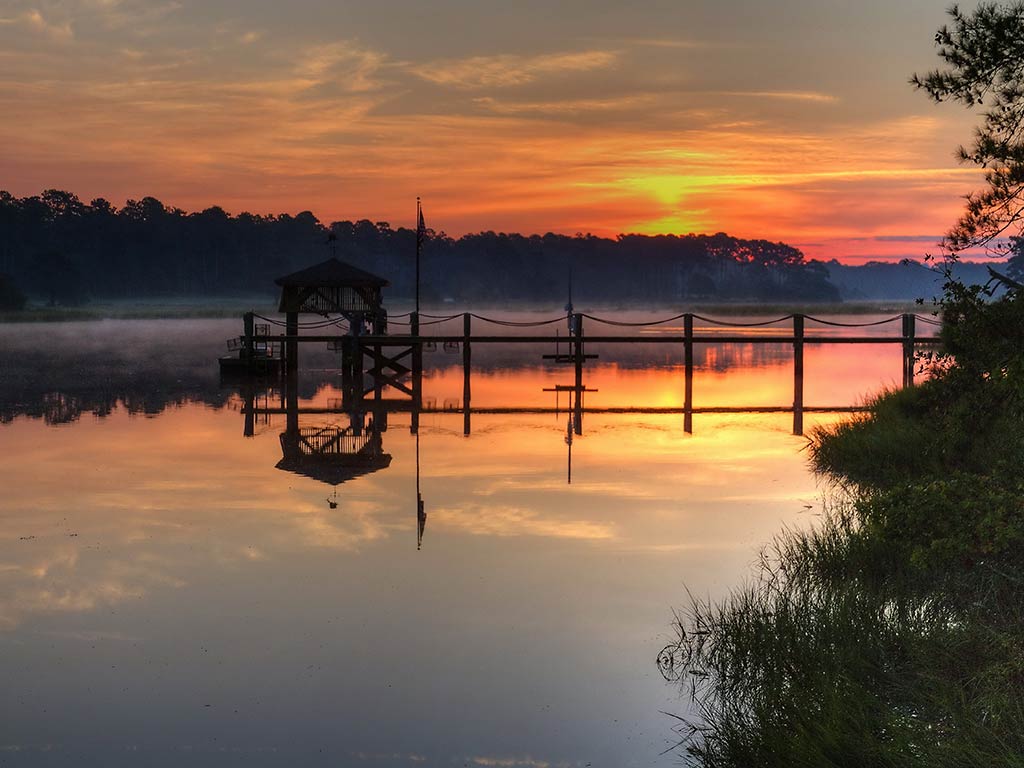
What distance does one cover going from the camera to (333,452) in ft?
67.2

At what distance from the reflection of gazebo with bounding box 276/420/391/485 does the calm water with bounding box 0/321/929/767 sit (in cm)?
33

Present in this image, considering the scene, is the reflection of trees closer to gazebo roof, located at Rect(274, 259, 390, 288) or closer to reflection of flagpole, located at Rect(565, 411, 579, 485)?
gazebo roof, located at Rect(274, 259, 390, 288)

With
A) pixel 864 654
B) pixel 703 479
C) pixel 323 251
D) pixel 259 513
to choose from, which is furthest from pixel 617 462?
pixel 323 251

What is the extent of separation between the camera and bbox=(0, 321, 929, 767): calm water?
7.82 meters

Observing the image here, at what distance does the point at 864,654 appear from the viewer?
7824mm

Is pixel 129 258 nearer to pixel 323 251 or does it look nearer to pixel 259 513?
pixel 323 251

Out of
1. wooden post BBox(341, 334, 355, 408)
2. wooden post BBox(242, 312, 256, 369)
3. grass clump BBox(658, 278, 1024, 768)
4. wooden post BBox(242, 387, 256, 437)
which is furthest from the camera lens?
wooden post BBox(242, 312, 256, 369)

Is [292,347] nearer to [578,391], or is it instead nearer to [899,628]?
[578,391]

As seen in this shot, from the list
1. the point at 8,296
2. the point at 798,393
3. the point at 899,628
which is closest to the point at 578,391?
the point at 798,393

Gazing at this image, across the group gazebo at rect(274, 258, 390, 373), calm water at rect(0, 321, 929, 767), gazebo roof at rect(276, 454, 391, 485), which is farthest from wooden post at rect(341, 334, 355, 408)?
gazebo roof at rect(276, 454, 391, 485)

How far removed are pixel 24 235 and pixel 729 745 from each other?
138 m

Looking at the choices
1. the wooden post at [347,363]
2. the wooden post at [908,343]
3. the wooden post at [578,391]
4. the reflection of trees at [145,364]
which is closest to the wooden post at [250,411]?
the reflection of trees at [145,364]

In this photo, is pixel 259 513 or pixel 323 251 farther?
pixel 323 251

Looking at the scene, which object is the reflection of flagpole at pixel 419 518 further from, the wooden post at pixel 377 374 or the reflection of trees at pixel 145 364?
the wooden post at pixel 377 374
